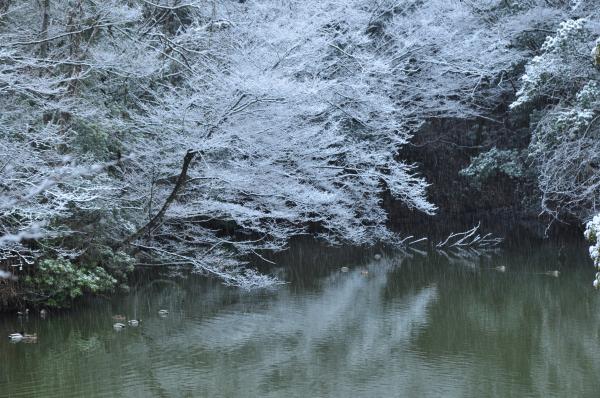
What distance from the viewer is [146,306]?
904cm

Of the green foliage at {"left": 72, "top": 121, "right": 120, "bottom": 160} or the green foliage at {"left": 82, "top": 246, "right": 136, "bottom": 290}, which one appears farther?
the green foliage at {"left": 82, "top": 246, "right": 136, "bottom": 290}

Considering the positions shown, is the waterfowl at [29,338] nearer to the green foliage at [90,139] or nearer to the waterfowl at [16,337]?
the waterfowl at [16,337]

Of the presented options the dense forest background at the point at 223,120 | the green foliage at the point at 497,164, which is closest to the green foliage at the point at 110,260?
the dense forest background at the point at 223,120

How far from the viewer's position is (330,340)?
24.5 ft

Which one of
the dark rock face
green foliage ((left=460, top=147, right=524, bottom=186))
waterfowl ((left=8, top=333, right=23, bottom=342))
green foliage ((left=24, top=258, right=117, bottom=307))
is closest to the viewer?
waterfowl ((left=8, top=333, right=23, bottom=342))

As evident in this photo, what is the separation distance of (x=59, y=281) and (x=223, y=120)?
2.73 meters

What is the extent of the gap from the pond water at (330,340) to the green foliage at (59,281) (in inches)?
10.8

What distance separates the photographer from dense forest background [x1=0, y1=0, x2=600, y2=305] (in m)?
7.83

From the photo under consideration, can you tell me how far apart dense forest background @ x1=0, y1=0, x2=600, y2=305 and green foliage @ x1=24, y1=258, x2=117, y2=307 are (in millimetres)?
24

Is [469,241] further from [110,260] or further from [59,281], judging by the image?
[59,281]

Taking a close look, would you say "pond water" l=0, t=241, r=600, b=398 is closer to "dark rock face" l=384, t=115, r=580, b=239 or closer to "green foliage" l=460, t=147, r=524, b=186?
"green foliage" l=460, t=147, r=524, b=186

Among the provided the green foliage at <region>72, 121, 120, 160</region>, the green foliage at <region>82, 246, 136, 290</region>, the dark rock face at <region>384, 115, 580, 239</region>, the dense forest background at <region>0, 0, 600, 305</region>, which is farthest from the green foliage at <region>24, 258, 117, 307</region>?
the dark rock face at <region>384, 115, 580, 239</region>

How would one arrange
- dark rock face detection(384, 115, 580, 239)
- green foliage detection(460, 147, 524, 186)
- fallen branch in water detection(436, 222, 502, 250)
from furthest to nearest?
dark rock face detection(384, 115, 580, 239), fallen branch in water detection(436, 222, 502, 250), green foliage detection(460, 147, 524, 186)

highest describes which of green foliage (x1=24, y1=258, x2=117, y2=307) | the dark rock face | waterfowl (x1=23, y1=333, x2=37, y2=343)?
the dark rock face
